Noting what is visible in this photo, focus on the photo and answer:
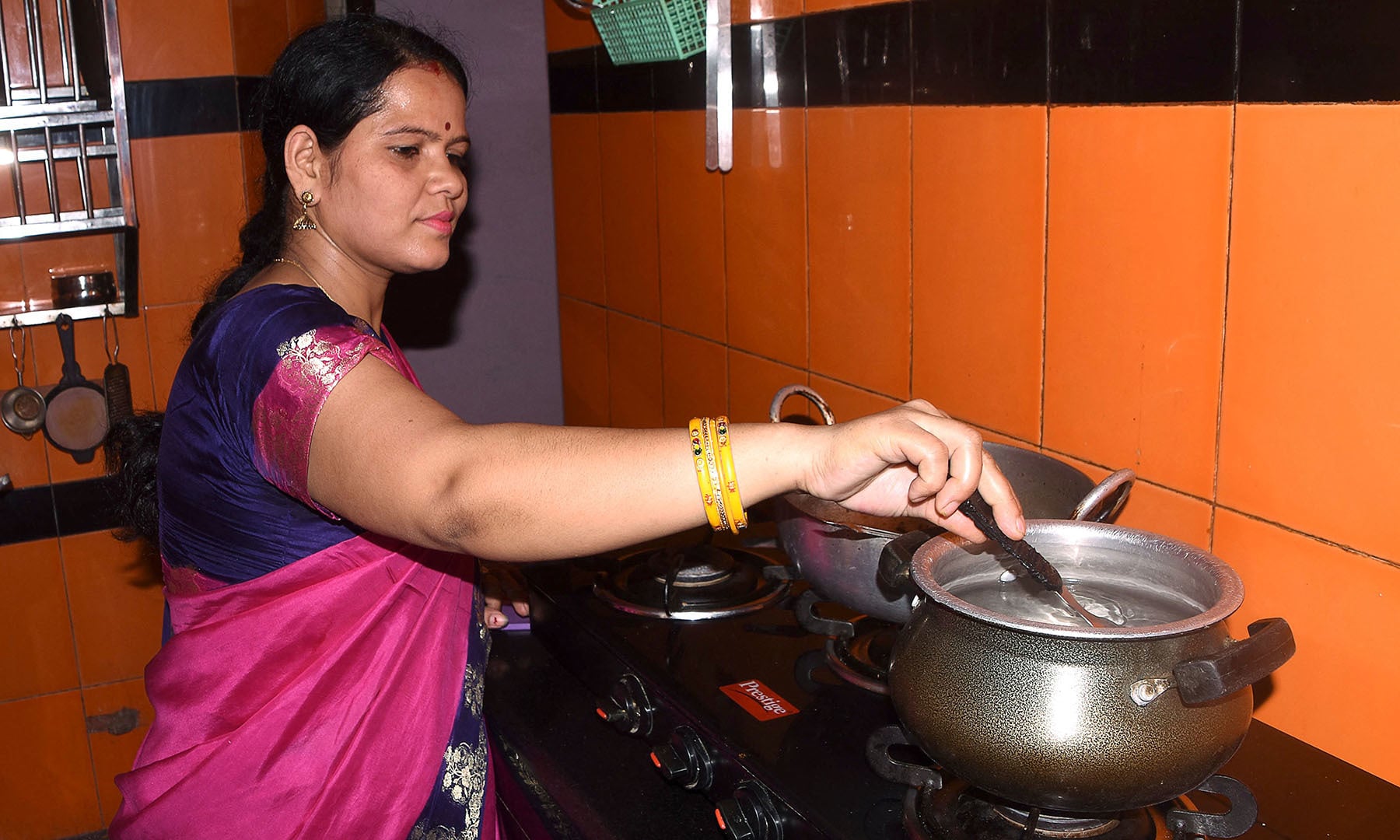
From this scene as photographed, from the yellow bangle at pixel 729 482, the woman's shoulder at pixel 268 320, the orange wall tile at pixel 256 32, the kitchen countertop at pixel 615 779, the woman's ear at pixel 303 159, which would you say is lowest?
the kitchen countertop at pixel 615 779

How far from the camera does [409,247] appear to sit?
1.33m

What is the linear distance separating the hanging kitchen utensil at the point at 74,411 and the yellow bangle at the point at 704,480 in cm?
204

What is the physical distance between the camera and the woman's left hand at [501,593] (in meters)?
1.65

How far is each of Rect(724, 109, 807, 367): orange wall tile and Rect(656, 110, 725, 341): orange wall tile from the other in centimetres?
4

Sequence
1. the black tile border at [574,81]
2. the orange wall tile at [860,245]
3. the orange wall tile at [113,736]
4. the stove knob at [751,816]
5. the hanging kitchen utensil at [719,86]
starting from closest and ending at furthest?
the stove knob at [751,816]
the orange wall tile at [860,245]
the hanging kitchen utensil at [719,86]
the black tile border at [574,81]
the orange wall tile at [113,736]

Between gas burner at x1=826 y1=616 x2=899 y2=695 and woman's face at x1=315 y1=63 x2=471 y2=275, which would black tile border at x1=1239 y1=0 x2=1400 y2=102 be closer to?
gas burner at x1=826 y1=616 x2=899 y2=695

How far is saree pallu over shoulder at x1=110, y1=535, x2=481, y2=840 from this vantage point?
4.10ft

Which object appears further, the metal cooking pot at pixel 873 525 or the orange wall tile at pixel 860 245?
the orange wall tile at pixel 860 245

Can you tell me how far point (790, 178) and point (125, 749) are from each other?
2026 millimetres

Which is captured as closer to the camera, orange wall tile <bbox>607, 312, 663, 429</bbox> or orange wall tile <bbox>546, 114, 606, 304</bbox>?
orange wall tile <bbox>607, 312, 663, 429</bbox>

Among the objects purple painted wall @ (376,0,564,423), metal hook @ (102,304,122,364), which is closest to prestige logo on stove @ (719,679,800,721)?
purple painted wall @ (376,0,564,423)

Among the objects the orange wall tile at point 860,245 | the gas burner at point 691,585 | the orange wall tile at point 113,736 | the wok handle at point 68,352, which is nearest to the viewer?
the gas burner at point 691,585

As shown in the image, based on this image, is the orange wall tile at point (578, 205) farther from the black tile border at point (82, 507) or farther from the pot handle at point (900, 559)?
the pot handle at point (900, 559)

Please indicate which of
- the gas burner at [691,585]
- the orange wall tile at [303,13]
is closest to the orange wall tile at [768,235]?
the gas burner at [691,585]
